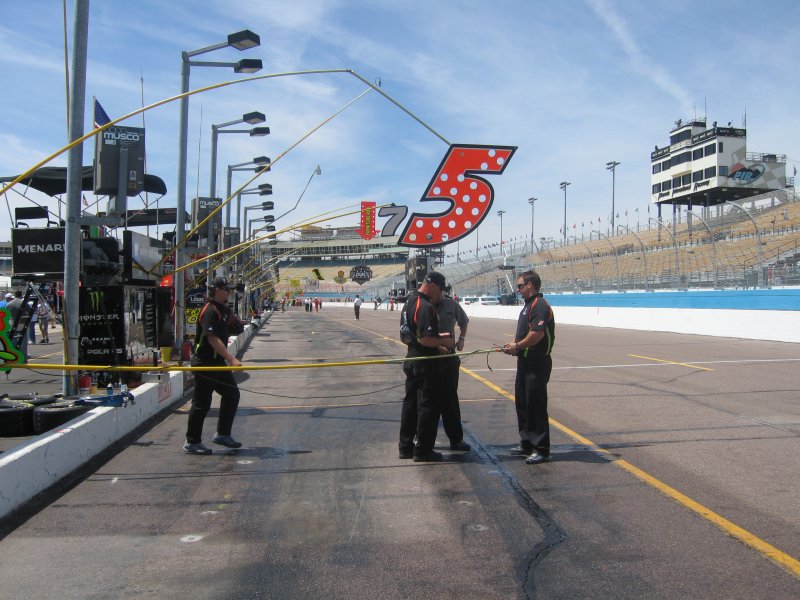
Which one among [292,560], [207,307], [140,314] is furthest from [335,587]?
[140,314]

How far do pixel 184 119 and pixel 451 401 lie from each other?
10190 mm

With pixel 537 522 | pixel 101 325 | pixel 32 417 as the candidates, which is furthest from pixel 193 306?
pixel 537 522

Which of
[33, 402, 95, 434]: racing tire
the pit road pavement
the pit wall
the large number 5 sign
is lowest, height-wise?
the pit road pavement

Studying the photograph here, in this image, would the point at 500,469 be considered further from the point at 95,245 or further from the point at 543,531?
the point at 95,245

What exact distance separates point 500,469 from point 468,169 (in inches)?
130

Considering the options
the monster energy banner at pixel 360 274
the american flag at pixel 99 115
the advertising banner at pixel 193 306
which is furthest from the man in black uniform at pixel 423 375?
the monster energy banner at pixel 360 274

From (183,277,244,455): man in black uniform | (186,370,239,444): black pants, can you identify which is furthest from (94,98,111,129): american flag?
(186,370,239,444): black pants

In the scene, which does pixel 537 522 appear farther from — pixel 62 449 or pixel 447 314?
pixel 62 449

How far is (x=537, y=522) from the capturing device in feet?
14.9

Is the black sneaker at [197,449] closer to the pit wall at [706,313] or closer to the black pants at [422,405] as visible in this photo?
the black pants at [422,405]

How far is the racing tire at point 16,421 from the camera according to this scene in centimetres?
681

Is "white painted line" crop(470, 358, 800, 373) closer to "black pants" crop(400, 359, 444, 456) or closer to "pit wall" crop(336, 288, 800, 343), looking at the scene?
"pit wall" crop(336, 288, 800, 343)

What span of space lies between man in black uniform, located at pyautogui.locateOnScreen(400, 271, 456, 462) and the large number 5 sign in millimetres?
1092

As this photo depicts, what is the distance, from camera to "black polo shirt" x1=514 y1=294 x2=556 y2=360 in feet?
20.3
